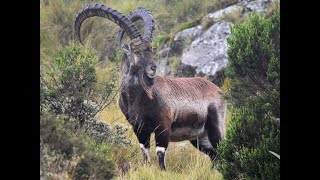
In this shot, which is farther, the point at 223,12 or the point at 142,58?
the point at 223,12

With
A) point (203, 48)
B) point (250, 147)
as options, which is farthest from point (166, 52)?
point (250, 147)

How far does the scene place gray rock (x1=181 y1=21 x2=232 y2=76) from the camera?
732 centimetres

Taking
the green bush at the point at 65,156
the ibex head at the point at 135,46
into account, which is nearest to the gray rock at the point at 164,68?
the ibex head at the point at 135,46

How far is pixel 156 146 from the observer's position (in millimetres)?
5473

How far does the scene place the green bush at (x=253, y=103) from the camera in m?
4.59

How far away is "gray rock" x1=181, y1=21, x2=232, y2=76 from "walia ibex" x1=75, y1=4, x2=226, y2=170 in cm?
145

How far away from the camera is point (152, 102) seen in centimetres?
545

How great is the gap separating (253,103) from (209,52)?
262 cm

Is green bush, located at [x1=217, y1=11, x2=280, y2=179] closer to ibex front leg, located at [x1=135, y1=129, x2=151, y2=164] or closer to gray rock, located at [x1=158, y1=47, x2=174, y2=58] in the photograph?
ibex front leg, located at [x1=135, y1=129, x2=151, y2=164]

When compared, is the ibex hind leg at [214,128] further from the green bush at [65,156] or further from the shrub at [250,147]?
the green bush at [65,156]

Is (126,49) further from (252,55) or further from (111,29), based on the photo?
(111,29)
